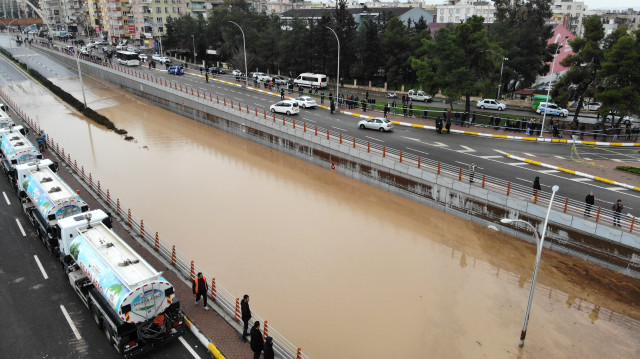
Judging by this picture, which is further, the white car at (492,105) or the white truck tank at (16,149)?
the white car at (492,105)

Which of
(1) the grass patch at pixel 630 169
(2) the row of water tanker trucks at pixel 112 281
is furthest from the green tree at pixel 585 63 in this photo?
(2) the row of water tanker trucks at pixel 112 281

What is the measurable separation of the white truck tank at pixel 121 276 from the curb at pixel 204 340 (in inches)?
61.4

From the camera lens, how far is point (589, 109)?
166 feet

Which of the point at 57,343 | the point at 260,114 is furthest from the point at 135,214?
the point at 260,114

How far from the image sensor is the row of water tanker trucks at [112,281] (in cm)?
1316

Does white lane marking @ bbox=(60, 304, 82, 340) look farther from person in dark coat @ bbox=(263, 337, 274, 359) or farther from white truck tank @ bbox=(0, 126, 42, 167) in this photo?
white truck tank @ bbox=(0, 126, 42, 167)

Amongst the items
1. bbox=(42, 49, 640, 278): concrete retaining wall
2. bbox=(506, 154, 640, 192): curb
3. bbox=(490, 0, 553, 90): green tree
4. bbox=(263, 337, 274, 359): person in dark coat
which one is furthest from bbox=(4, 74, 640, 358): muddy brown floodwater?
bbox=(490, 0, 553, 90): green tree

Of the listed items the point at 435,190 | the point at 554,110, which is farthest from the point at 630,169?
the point at 554,110

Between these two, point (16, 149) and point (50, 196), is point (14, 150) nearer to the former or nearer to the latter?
point (16, 149)

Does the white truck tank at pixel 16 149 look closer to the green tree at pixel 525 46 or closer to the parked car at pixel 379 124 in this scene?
the parked car at pixel 379 124

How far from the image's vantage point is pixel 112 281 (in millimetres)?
13617

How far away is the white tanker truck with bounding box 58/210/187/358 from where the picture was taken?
1309cm

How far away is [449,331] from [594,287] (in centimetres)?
827

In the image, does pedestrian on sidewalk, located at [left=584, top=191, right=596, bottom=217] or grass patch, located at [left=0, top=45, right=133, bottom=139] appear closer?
pedestrian on sidewalk, located at [left=584, top=191, right=596, bottom=217]
